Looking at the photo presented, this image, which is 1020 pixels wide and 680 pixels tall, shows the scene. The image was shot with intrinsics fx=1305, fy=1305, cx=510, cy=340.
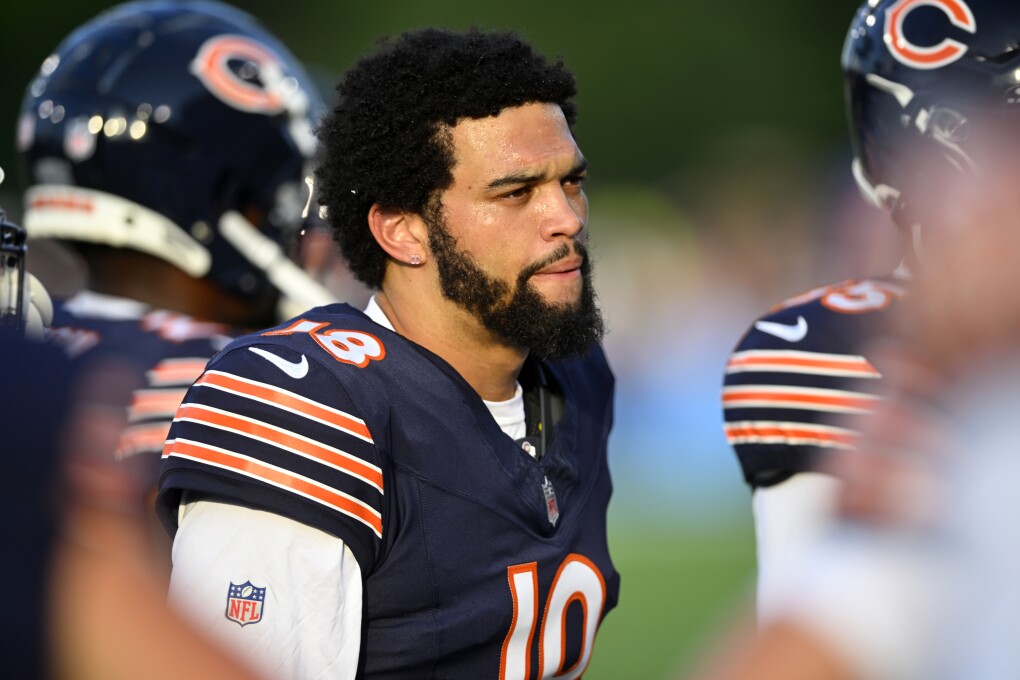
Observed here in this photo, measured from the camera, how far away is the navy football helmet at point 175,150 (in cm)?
340

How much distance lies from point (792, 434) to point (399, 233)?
93 cm

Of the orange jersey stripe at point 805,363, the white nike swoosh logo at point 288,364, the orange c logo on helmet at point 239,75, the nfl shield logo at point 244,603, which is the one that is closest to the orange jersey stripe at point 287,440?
the white nike swoosh logo at point 288,364

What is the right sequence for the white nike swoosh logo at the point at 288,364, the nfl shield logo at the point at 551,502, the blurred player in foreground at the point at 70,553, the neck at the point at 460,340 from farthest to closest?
the neck at the point at 460,340
the nfl shield logo at the point at 551,502
the white nike swoosh logo at the point at 288,364
the blurred player in foreground at the point at 70,553

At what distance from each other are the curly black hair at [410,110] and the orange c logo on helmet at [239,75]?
2.65 feet

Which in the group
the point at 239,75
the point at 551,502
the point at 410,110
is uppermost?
the point at 239,75

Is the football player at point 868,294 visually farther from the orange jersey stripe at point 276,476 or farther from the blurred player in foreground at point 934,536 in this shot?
the blurred player in foreground at point 934,536

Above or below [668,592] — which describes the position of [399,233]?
above

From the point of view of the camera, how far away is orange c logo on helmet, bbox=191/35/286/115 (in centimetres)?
350

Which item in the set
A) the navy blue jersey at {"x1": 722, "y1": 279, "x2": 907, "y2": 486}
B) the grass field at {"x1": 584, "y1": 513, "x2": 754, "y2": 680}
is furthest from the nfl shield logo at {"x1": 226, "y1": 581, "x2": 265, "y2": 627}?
the grass field at {"x1": 584, "y1": 513, "x2": 754, "y2": 680}

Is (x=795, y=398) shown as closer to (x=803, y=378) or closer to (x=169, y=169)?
(x=803, y=378)

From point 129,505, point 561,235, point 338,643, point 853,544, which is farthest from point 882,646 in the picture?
point 561,235

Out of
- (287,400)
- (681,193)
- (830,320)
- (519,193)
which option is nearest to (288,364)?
(287,400)

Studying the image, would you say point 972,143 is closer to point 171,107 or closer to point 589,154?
point 171,107

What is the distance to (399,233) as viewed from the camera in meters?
2.65
